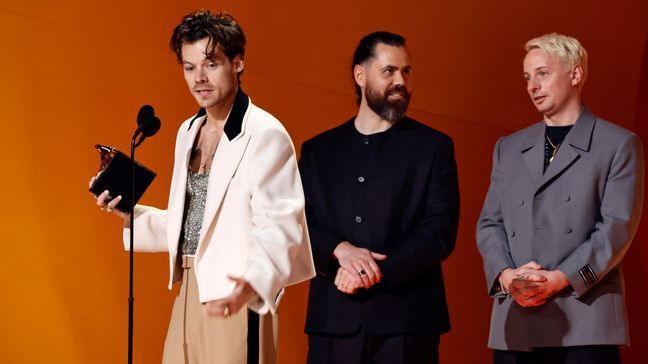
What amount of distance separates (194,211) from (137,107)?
57.6 inches

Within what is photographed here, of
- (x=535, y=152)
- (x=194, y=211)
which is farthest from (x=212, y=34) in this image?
(x=535, y=152)

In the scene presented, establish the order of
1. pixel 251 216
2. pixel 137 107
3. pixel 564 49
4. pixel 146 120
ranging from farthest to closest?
1. pixel 137 107
2. pixel 564 49
3. pixel 146 120
4. pixel 251 216

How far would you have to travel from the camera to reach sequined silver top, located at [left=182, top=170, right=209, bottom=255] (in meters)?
2.86

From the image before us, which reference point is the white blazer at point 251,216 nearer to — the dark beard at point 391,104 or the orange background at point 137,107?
the dark beard at point 391,104

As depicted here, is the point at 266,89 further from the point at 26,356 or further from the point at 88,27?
the point at 26,356

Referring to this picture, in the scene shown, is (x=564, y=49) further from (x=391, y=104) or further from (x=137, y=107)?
(x=137, y=107)

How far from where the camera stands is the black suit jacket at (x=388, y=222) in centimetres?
338

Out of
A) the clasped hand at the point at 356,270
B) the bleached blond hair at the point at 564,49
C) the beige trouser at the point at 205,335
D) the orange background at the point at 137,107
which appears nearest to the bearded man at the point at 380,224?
the clasped hand at the point at 356,270

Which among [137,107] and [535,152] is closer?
[535,152]

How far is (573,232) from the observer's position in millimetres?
3412

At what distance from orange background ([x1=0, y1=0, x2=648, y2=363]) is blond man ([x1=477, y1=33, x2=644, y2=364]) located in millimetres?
1285

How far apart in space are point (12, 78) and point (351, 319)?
69.1 inches

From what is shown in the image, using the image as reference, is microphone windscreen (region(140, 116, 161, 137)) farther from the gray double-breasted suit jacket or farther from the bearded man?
the gray double-breasted suit jacket

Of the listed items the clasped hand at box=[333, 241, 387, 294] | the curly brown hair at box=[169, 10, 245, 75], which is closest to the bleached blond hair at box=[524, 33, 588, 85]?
the clasped hand at box=[333, 241, 387, 294]
